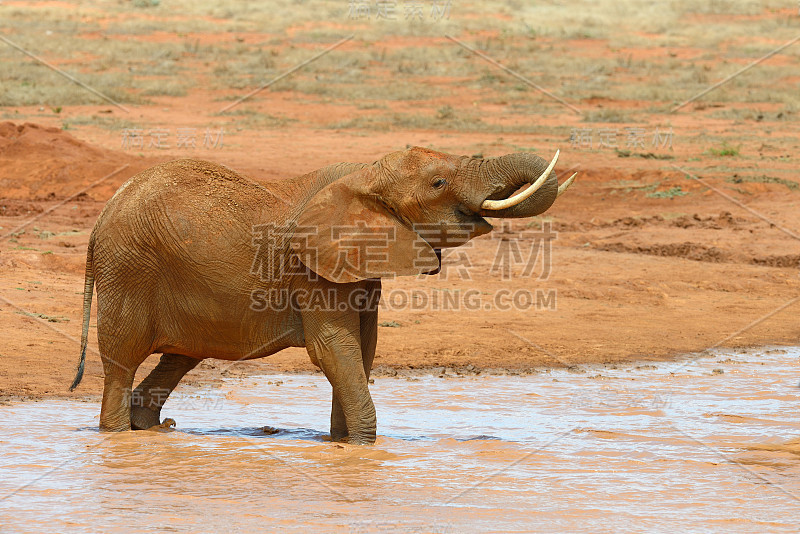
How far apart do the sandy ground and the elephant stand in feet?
6.71

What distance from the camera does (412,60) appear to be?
3350 cm

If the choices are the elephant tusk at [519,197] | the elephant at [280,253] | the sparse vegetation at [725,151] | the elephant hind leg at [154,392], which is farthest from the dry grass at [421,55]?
the elephant tusk at [519,197]

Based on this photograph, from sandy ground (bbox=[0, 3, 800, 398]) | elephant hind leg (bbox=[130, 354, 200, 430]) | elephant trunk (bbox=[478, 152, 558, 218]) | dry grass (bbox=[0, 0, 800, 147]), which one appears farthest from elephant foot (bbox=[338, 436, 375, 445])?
dry grass (bbox=[0, 0, 800, 147])

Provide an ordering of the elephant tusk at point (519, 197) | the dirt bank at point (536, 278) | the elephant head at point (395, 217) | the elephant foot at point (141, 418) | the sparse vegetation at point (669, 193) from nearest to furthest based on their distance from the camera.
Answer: the elephant tusk at point (519, 197) → the elephant head at point (395, 217) → the elephant foot at point (141, 418) → the dirt bank at point (536, 278) → the sparse vegetation at point (669, 193)

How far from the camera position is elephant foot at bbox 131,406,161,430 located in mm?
7344

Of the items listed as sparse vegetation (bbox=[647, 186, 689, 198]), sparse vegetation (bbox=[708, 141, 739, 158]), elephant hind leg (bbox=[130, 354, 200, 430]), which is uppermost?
sparse vegetation (bbox=[708, 141, 739, 158])

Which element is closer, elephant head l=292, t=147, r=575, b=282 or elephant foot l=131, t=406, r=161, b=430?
elephant head l=292, t=147, r=575, b=282

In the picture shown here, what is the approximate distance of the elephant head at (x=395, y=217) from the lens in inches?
253

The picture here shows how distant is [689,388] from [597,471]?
2883mm

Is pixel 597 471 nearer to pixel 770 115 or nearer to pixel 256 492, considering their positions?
pixel 256 492

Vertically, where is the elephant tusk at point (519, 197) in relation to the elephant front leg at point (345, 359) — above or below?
above

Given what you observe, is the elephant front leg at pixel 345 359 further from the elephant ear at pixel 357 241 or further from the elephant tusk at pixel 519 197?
the elephant tusk at pixel 519 197

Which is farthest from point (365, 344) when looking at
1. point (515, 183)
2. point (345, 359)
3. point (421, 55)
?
point (421, 55)

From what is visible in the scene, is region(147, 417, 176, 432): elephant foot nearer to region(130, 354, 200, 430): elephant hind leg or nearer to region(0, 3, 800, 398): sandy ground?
region(130, 354, 200, 430): elephant hind leg
